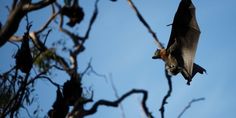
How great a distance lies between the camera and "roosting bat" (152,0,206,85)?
279 inches

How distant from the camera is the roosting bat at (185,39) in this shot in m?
7.10

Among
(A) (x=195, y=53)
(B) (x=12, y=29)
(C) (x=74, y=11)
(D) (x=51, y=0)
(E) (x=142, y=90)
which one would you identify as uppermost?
(C) (x=74, y=11)

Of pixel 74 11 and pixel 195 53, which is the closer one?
pixel 74 11

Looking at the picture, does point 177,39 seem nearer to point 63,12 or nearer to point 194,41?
point 194,41

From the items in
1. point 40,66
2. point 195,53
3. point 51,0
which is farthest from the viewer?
point 40,66

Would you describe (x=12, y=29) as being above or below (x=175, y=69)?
above

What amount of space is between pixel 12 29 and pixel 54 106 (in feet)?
6.69

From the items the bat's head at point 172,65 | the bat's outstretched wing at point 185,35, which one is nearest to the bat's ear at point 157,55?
the bat's head at point 172,65

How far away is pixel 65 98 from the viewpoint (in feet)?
17.7

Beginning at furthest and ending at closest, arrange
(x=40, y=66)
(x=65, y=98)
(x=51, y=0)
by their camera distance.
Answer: (x=40, y=66) < (x=65, y=98) < (x=51, y=0)

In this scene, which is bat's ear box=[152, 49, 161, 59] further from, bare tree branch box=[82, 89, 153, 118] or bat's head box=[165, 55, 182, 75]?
bare tree branch box=[82, 89, 153, 118]

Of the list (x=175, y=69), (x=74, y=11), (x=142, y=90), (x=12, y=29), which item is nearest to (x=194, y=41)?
(x=175, y=69)

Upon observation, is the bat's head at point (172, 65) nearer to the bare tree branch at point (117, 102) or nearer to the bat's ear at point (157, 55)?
the bat's ear at point (157, 55)

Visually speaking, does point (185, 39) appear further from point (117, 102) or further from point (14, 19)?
point (14, 19)
